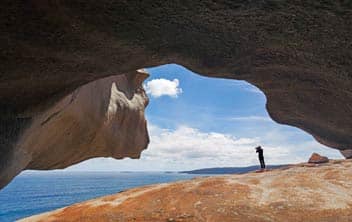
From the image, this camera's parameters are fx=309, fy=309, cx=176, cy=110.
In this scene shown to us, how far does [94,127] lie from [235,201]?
29.3 feet

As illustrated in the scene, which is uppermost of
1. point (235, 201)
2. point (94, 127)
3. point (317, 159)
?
point (94, 127)

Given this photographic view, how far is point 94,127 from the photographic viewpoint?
59.1ft

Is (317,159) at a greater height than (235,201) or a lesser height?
greater

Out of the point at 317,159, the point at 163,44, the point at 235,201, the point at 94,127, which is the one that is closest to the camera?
the point at 163,44

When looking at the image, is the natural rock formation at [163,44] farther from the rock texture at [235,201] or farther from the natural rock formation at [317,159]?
the natural rock formation at [317,159]

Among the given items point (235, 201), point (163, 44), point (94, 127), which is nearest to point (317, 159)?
point (235, 201)

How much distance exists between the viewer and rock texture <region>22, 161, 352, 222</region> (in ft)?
44.7

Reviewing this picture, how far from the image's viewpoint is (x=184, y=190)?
54.1ft

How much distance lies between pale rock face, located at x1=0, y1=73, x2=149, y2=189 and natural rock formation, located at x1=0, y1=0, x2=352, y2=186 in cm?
587

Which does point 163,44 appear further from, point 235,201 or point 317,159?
point 317,159

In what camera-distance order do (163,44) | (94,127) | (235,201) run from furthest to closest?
(94,127)
(235,201)
(163,44)

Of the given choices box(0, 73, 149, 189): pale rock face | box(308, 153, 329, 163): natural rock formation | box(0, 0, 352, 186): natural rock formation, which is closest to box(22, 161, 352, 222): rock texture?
box(0, 73, 149, 189): pale rock face

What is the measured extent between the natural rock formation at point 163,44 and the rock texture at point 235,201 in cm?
663

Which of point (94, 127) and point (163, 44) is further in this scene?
point (94, 127)
